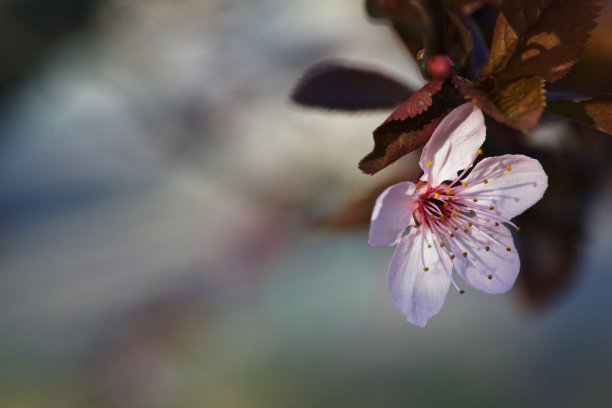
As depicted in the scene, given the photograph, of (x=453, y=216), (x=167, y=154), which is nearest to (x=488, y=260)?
(x=453, y=216)

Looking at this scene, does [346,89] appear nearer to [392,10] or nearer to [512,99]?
[392,10]

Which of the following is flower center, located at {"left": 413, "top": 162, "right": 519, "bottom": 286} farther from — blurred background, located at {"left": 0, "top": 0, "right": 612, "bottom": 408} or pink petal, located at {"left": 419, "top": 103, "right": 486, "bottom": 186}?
blurred background, located at {"left": 0, "top": 0, "right": 612, "bottom": 408}

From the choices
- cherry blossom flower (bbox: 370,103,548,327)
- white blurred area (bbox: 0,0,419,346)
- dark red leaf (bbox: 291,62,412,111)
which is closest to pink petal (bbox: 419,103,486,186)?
cherry blossom flower (bbox: 370,103,548,327)

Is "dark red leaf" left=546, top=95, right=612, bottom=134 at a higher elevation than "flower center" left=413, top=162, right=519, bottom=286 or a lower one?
higher

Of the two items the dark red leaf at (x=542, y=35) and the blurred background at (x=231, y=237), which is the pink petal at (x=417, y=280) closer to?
the dark red leaf at (x=542, y=35)

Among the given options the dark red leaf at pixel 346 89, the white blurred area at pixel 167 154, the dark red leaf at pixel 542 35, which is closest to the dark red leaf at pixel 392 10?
the dark red leaf at pixel 346 89

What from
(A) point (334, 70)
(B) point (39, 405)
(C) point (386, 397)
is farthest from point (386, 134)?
(B) point (39, 405)
